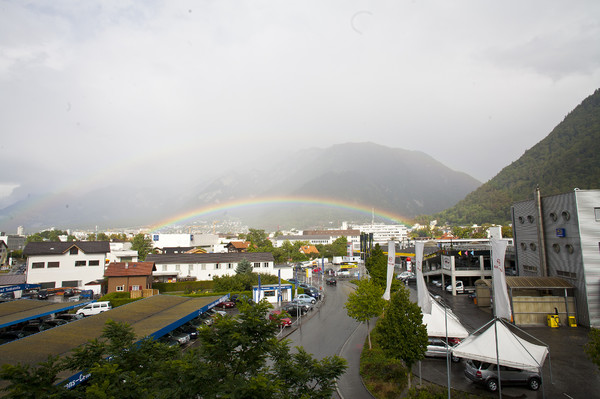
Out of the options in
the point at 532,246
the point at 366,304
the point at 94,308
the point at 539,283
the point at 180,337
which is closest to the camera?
the point at 366,304

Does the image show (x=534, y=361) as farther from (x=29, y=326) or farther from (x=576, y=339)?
(x=29, y=326)

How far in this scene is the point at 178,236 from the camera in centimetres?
9244

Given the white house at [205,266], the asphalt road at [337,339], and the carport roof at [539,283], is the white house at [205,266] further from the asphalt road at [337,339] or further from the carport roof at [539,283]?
the carport roof at [539,283]

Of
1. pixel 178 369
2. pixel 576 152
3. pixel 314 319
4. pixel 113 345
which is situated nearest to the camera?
pixel 178 369

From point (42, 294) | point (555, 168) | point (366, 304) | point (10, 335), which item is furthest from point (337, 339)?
point (555, 168)

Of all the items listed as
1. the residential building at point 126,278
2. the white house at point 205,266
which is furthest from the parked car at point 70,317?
the white house at point 205,266

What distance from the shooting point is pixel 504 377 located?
1462cm

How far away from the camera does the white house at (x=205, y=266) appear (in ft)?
161

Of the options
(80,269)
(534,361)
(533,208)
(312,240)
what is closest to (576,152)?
(312,240)

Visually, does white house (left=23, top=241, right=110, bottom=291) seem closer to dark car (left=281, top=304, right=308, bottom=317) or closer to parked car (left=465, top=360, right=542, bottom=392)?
dark car (left=281, top=304, right=308, bottom=317)

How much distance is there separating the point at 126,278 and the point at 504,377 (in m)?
39.7

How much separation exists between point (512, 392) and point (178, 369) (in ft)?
47.3

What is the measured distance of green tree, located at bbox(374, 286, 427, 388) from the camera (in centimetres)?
1346

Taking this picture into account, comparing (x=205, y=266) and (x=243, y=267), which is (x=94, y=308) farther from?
(x=243, y=267)
